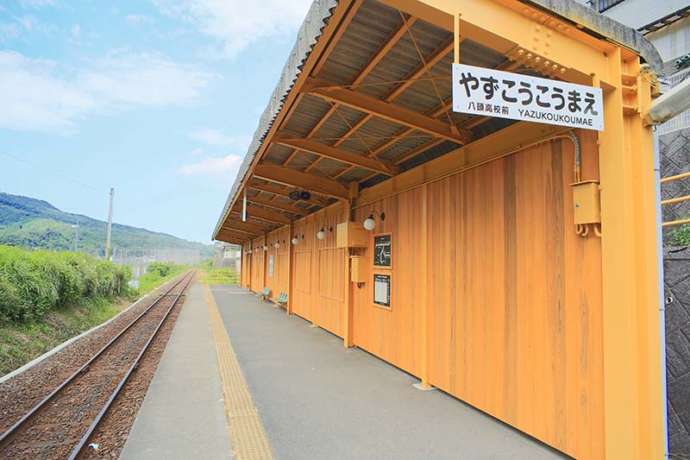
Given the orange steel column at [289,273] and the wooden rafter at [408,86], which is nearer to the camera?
the wooden rafter at [408,86]

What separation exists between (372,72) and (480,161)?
146 cm

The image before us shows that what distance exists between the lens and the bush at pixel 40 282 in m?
8.05

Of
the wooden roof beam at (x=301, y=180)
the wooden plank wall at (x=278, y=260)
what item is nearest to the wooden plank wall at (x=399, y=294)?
the wooden roof beam at (x=301, y=180)

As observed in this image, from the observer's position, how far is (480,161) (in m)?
4.30

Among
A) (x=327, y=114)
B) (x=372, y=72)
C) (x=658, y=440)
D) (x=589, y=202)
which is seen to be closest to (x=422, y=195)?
(x=327, y=114)

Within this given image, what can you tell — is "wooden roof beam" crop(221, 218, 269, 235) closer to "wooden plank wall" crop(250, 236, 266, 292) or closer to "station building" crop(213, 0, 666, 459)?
"wooden plank wall" crop(250, 236, 266, 292)

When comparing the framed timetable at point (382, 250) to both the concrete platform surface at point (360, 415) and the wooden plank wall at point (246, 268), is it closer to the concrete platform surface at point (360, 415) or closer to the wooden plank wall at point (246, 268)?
the concrete platform surface at point (360, 415)

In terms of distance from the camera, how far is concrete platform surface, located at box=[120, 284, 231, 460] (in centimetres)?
344

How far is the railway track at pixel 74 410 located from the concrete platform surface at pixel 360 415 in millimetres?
1721

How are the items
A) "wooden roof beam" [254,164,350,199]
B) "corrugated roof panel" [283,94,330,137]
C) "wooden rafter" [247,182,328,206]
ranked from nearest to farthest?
"corrugated roof panel" [283,94,330,137], "wooden roof beam" [254,164,350,199], "wooden rafter" [247,182,328,206]

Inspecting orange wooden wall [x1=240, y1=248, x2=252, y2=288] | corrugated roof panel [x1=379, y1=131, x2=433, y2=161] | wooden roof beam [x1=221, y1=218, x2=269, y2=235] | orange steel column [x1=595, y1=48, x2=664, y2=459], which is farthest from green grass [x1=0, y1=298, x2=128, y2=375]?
orange wooden wall [x1=240, y1=248, x2=252, y2=288]

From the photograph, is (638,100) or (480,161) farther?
(480,161)

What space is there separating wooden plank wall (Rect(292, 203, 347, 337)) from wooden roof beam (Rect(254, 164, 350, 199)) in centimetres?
87

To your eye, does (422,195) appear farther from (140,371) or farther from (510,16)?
(140,371)
